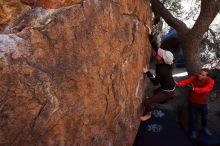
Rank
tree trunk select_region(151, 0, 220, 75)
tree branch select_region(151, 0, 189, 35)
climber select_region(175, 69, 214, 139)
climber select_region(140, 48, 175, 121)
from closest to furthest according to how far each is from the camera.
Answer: climber select_region(140, 48, 175, 121), climber select_region(175, 69, 214, 139), tree trunk select_region(151, 0, 220, 75), tree branch select_region(151, 0, 189, 35)

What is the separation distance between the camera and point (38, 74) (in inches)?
195

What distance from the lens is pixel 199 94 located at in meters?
9.09

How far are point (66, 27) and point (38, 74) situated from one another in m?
0.84

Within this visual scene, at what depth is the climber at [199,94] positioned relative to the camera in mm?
8734

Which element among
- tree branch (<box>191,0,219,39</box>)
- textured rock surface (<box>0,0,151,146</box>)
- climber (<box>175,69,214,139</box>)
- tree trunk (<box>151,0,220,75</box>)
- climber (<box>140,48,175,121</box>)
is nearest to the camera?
textured rock surface (<box>0,0,151,146</box>)

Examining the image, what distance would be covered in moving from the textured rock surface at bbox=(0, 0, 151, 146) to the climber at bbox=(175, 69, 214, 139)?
7.64 ft

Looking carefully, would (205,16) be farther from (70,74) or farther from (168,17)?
(70,74)

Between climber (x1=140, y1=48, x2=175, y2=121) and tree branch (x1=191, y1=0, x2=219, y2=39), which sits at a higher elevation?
tree branch (x1=191, y1=0, x2=219, y2=39)

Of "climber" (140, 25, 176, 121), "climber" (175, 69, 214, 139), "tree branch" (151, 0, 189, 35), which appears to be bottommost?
"climber" (175, 69, 214, 139)

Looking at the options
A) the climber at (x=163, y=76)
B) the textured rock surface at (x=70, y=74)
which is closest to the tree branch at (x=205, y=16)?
the climber at (x=163, y=76)

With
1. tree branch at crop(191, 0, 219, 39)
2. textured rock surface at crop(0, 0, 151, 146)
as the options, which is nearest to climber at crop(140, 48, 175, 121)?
textured rock surface at crop(0, 0, 151, 146)

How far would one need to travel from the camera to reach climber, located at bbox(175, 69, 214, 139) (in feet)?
28.7

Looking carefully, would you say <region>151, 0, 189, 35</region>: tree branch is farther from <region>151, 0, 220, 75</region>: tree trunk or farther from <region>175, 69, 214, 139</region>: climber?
<region>175, 69, 214, 139</region>: climber

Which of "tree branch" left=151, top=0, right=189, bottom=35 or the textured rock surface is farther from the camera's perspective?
"tree branch" left=151, top=0, right=189, bottom=35
